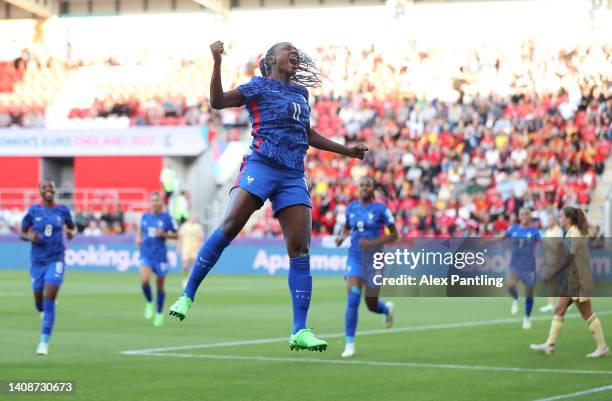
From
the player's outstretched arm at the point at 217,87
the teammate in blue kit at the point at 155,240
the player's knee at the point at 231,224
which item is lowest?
the teammate in blue kit at the point at 155,240

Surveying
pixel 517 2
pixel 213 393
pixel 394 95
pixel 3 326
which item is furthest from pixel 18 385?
pixel 517 2

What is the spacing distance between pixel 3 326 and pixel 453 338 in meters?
7.86

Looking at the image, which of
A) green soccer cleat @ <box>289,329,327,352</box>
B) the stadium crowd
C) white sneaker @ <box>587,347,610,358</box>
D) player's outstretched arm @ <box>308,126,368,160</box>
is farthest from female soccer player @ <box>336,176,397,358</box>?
the stadium crowd

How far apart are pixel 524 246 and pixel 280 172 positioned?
14592 mm

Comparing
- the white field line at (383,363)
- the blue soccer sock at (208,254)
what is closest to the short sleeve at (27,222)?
the white field line at (383,363)

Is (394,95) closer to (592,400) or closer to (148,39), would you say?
(148,39)

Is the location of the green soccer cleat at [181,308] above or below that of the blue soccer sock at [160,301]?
above

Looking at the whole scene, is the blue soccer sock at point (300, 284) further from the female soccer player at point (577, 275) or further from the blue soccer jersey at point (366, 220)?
the blue soccer jersey at point (366, 220)

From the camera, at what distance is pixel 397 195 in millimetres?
37438

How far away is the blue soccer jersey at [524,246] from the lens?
70.9 ft

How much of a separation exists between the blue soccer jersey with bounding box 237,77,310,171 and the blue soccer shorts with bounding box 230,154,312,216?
6 centimetres

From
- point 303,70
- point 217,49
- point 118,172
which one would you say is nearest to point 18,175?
point 118,172

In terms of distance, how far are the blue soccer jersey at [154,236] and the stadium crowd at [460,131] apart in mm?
14049

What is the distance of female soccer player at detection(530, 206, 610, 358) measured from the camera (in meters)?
15.4
